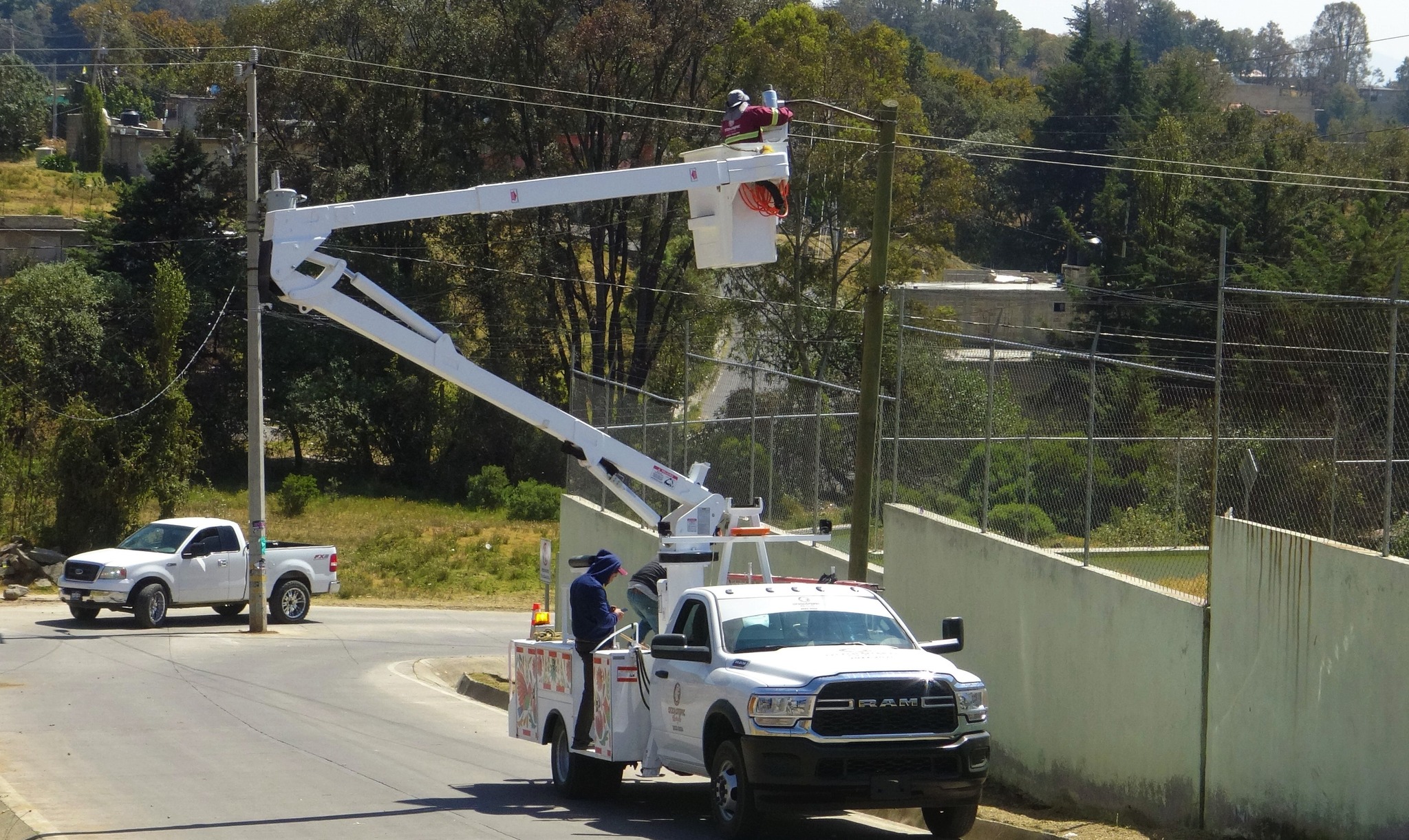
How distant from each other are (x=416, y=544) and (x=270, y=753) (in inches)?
1132

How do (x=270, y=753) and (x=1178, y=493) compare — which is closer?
(x=1178, y=493)

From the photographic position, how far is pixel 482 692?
2131 centimetres

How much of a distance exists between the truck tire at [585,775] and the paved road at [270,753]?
0.16 meters

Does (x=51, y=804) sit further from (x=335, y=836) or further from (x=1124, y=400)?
(x=1124, y=400)

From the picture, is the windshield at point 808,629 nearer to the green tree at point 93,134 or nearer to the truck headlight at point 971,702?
the truck headlight at point 971,702

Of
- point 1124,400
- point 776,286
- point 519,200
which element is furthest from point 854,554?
point 776,286

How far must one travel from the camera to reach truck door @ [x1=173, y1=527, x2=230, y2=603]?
2802 cm

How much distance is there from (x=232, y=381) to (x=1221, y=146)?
1876 inches

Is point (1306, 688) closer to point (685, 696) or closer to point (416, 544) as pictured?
point (685, 696)

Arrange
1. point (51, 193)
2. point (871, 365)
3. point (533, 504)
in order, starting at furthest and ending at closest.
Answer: point (51, 193) < point (533, 504) < point (871, 365)

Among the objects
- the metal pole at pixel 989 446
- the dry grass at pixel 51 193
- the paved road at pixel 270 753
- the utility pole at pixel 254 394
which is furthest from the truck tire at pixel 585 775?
the dry grass at pixel 51 193

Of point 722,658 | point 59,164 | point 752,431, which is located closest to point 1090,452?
point 722,658

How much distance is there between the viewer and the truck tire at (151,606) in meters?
27.3

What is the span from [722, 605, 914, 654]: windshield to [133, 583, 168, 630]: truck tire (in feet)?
62.5
